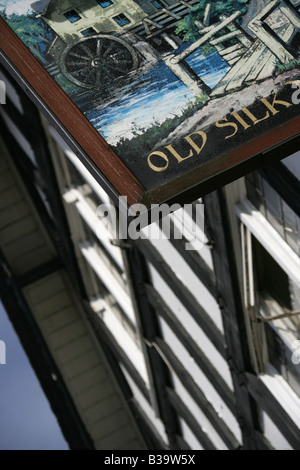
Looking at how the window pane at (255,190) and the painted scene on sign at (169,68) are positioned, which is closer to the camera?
the painted scene on sign at (169,68)

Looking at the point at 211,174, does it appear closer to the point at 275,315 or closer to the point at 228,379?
the point at 275,315

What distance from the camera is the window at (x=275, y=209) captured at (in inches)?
306

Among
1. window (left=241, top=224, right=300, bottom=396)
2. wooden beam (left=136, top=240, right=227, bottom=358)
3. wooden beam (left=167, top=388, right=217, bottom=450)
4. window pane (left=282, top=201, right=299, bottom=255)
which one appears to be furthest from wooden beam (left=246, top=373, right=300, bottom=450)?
wooden beam (left=167, top=388, right=217, bottom=450)

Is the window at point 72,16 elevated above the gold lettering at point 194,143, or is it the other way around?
the window at point 72,16

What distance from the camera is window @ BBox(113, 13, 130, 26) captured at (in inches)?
249

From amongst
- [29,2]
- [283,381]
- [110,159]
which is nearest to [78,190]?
[283,381]

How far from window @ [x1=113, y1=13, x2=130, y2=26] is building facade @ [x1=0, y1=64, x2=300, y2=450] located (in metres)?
1.83

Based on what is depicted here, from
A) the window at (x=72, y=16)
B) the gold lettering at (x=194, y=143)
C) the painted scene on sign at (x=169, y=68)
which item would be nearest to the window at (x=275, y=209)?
the painted scene on sign at (x=169, y=68)

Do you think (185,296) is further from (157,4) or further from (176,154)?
(176,154)

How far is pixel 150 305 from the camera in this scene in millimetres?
12727

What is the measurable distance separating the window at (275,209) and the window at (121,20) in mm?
2167

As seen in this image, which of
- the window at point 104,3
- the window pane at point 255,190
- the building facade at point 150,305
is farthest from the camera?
the building facade at point 150,305

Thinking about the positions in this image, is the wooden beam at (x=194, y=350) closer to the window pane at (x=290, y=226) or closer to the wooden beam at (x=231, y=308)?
the wooden beam at (x=231, y=308)

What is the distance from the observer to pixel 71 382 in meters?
16.8
